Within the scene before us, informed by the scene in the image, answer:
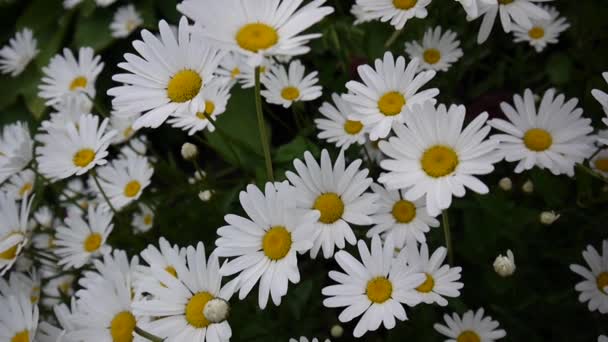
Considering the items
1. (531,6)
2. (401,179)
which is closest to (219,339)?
(401,179)

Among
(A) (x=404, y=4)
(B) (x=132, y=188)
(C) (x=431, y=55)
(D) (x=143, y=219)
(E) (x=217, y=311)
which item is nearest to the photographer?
(E) (x=217, y=311)

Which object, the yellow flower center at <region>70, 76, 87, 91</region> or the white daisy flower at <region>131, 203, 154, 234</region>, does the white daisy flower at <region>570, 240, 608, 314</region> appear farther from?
the yellow flower center at <region>70, 76, 87, 91</region>

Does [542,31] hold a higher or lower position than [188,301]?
higher

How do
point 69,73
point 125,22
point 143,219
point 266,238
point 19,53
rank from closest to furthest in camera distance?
point 266,238, point 143,219, point 69,73, point 19,53, point 125,22

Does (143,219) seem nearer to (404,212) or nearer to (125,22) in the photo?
(404,212)

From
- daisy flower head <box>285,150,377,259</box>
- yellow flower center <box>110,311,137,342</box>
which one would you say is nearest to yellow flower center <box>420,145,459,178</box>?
daisy flower head <box>285,150,377,259</box>

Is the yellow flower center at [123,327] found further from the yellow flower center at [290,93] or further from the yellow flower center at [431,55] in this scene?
the yellow flower center at [431,55]

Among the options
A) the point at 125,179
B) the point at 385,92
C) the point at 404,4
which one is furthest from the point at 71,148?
the point at 404,4
